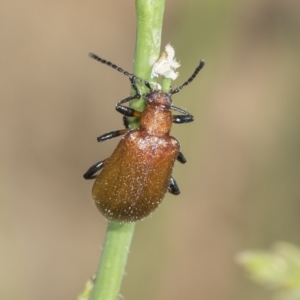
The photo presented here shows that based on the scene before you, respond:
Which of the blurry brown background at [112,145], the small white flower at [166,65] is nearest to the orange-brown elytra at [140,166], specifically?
the small white flower at [166,65]

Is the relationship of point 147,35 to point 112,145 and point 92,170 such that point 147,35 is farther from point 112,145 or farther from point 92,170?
point 112,145

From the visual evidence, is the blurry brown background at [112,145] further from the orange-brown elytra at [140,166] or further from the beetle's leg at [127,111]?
the beetle's leg at [127,111]

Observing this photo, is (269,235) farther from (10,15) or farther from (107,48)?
(10,15)

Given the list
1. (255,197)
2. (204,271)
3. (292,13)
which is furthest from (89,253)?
(292,13)

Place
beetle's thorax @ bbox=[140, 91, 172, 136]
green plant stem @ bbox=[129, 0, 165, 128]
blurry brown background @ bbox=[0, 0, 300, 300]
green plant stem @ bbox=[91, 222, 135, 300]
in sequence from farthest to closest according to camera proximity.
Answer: blurry brown background @ bbox=[0, 0, 300, 300], beetle's thorax @ bbox=[140, 91, 172, 136], green plant stem @ bbox=[91, 222, 135, 300], green plant stem @ bbox=[129, 0, 165, 128]

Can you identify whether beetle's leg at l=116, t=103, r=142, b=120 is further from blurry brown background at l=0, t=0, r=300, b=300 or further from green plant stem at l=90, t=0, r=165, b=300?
blurry brown background at l=0, t=0, r=300, b=300

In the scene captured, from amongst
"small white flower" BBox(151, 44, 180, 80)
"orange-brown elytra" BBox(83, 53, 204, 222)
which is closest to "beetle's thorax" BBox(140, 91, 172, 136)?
"orange-brown elytra" BBox(83, 53, 204, 222)
